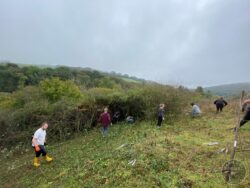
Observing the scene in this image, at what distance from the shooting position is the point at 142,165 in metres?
9.27

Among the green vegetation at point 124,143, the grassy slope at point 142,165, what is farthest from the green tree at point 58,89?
the grassy slope at point 142,165

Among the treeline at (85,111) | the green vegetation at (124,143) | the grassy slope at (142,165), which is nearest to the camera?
the grassy slope at (142,165)

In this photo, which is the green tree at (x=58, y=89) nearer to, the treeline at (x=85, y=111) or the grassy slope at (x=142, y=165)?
the treeline at (x=85, y=111)

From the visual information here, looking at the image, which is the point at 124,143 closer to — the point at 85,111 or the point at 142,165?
the point at 142,165

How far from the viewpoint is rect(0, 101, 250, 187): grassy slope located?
8500mm

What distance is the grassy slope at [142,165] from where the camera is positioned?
850 centimetres

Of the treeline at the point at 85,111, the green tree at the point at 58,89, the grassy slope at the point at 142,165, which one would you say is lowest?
the grassy slope at the point at 142,165

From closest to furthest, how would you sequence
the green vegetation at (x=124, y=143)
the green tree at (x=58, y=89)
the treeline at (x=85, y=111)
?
1. the green vegetation at (x=124, y=143)
2. the treeline at (x=85, y=111)
3. the green tree at (x=58, y=89)

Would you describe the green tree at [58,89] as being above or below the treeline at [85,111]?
above

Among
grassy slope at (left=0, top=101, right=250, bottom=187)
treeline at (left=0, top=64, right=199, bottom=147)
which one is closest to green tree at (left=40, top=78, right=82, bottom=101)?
treeline at (left=0, top=64, right=199, bottom=147)

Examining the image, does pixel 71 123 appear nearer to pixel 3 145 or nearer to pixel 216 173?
pixel 3 145

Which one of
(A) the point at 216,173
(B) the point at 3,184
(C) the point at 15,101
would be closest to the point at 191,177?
(A) the point at 216,173

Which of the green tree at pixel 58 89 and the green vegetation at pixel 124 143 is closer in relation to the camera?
the green vegetation at pixel 124 143

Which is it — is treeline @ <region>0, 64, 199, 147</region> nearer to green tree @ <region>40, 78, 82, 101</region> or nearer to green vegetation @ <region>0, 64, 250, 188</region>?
green vegetation @ <region>0, 64, 250, 188</region>
